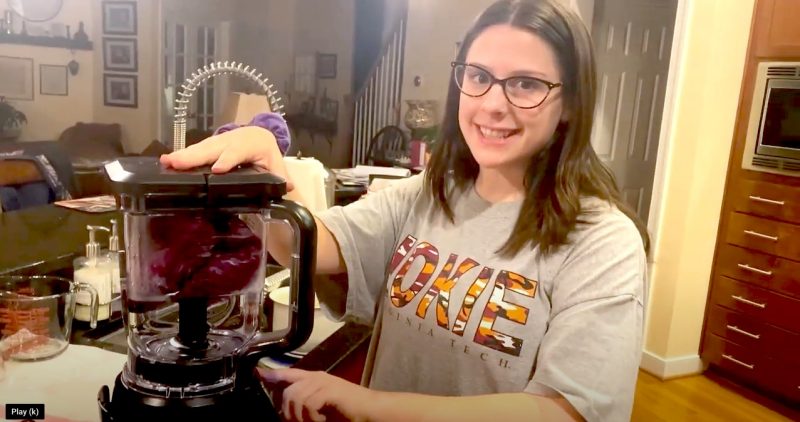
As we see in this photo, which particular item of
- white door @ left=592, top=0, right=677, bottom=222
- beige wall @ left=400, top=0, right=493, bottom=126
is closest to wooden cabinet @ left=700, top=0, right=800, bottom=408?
white door @ left=592, top=0, right=677, bottom=222

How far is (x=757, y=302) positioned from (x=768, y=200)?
455 millimetres

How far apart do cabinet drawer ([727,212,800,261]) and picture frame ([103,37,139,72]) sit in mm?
4381

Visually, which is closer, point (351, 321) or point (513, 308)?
point (513, 308)

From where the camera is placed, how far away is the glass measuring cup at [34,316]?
40.0 inches

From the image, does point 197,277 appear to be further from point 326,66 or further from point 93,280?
point 326,66

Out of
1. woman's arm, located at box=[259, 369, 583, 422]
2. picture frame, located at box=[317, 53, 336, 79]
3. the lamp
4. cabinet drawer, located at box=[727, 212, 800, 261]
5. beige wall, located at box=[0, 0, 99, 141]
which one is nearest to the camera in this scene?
woman's arm, located at box=[259, 369, 583, 422]

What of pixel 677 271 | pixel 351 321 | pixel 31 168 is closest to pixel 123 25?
pixel 31 168

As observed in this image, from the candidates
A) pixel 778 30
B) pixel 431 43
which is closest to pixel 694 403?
pixel 778 30

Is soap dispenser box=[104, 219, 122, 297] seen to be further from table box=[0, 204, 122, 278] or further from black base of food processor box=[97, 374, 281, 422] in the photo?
black base of food processor box=[97, 374, 281, 422]

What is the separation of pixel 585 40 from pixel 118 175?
0.63 metres

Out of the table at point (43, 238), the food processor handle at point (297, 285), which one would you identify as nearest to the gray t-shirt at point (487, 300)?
the food processor handle at point (297, 285)

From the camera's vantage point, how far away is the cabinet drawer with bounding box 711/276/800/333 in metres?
2.87

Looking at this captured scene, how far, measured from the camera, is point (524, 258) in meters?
0.91

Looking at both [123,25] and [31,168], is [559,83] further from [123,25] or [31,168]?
[123,25]
